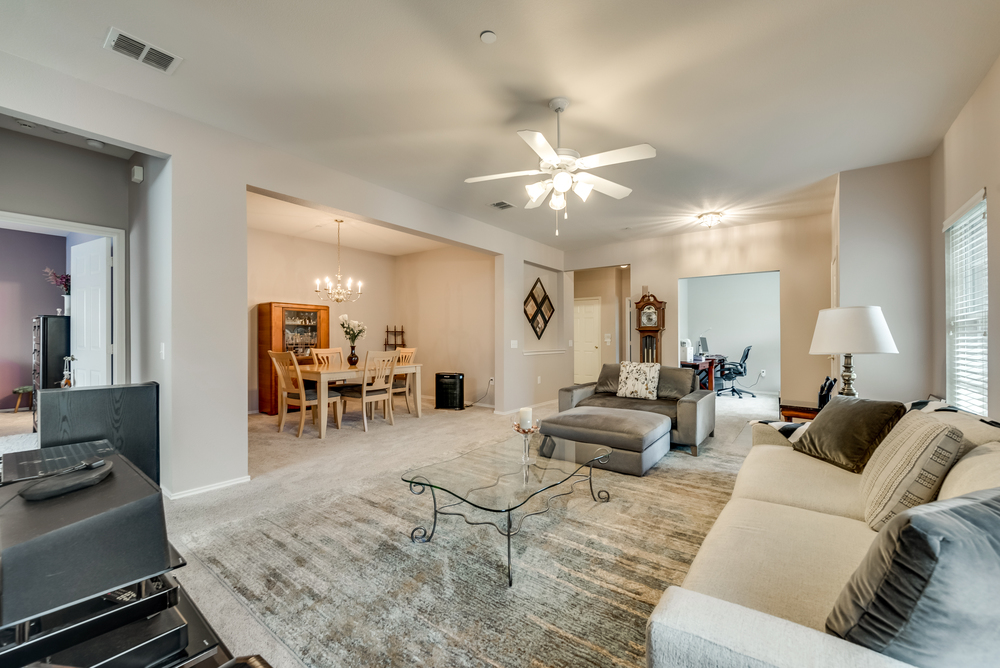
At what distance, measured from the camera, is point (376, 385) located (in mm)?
5203

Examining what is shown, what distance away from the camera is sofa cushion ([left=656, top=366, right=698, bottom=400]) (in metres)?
4.41

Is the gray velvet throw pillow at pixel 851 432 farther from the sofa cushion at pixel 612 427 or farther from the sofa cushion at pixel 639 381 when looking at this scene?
the sofa cushion at pixel 639 381

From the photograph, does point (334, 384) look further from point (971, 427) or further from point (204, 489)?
point (971, 427)

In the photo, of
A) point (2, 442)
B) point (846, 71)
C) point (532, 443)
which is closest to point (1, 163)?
point (2, 442)

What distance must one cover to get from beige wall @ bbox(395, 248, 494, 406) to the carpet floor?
11.9 feet

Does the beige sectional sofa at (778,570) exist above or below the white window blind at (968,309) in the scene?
below

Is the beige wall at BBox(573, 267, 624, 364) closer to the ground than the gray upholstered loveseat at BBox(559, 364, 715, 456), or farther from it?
farther from it

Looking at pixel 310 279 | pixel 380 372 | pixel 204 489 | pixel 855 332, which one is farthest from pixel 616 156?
pixel 310 279

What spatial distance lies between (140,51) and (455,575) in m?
3.15

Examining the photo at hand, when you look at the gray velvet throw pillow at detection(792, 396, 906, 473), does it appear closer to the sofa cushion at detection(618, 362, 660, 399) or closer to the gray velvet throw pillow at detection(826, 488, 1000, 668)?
the gray velvet throw pillow at detection(826, 488, 1000, 668)

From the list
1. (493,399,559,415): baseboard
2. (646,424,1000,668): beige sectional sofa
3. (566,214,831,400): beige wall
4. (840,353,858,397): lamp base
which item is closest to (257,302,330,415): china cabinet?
(493,399,559,415): baseboard

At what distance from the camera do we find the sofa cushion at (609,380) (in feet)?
15.7

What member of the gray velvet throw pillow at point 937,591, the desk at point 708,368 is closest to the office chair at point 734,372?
the desk at point 708,368

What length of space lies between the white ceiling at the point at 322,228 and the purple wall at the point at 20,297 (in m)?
3.14
